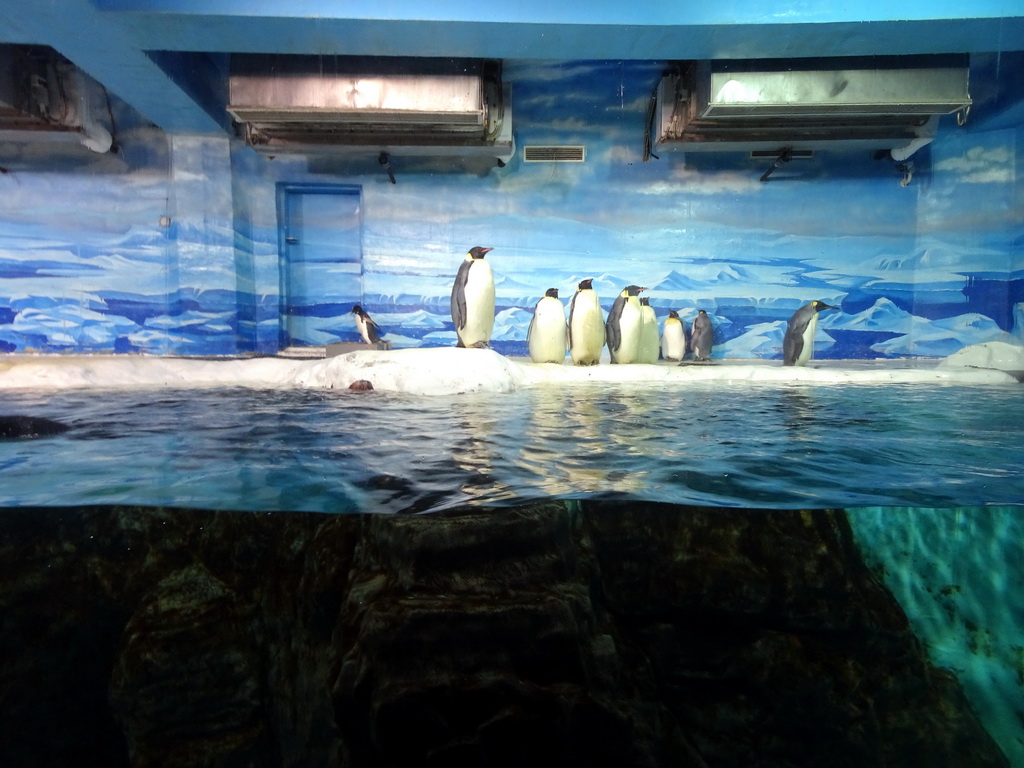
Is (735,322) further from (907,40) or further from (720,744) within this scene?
(720,744)

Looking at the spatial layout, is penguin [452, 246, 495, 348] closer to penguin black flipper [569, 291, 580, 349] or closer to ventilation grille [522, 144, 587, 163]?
penguin black flipper [569, 291, 580, 349]

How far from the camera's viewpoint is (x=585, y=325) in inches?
288

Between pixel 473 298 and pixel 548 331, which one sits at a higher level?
pixel 473 298

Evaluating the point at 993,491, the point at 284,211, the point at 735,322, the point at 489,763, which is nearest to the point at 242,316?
the point at 284,211

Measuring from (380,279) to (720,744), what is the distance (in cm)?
698

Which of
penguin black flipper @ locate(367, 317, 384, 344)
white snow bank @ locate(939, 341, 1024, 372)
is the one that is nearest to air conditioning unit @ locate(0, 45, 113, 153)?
penguin black flipper @ locate(367, 317, 384, 344)

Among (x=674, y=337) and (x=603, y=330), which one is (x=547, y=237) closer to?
(x=603, y=330)

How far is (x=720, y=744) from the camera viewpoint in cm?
172

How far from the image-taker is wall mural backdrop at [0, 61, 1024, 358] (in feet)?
24.4

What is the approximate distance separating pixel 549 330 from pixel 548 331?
0.02 m

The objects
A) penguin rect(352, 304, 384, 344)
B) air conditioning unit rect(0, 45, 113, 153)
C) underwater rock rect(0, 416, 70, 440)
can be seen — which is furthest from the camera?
penguin rect(352, 304, 384, 344)

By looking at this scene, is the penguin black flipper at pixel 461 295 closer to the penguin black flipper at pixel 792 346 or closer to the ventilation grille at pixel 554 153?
the ventilation grille at pixel 554 153

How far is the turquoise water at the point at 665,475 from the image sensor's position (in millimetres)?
1692

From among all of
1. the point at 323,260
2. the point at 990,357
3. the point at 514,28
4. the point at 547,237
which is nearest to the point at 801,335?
the point at 990,357
